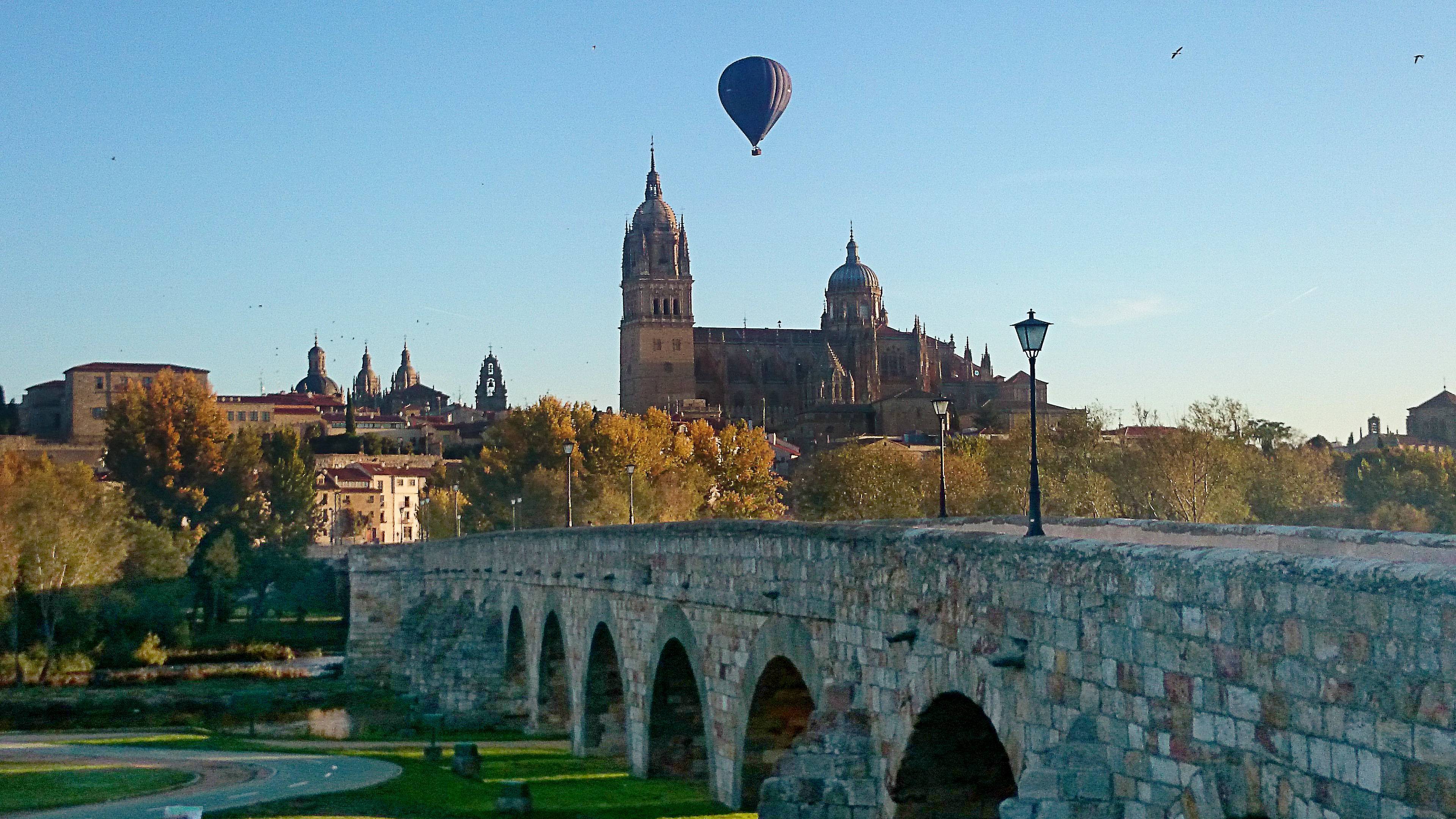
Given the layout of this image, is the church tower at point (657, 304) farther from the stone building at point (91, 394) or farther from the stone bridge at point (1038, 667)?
the stone bridge at point (1038, 667)

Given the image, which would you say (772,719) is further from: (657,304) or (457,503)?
(657,304)

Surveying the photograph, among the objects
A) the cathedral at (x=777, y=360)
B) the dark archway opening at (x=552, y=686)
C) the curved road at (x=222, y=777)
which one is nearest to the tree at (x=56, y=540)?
the curved road at (x=222, y=777)

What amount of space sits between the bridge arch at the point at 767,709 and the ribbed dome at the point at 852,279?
6047 inches

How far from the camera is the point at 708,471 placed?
89.6 m

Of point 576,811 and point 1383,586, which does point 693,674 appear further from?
point 1383,586

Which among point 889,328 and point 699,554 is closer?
point 699,554

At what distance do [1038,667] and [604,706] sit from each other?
21066 mm

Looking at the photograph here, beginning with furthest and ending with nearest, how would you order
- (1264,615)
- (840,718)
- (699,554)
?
(699,554)
(840,718)
(1264,615)

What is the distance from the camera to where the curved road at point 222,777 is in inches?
997

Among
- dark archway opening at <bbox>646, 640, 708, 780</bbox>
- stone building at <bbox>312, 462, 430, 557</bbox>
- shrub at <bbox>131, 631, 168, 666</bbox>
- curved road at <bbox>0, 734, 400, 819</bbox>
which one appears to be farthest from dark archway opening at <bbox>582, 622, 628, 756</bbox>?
stone building at <bbox>312, 462, 430, 557</bbox>

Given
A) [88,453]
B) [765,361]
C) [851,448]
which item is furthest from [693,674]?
[765,361]

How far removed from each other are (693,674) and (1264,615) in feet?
55.9

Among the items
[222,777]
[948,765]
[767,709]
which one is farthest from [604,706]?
[948,765]

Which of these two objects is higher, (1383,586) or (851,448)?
(851,448)
